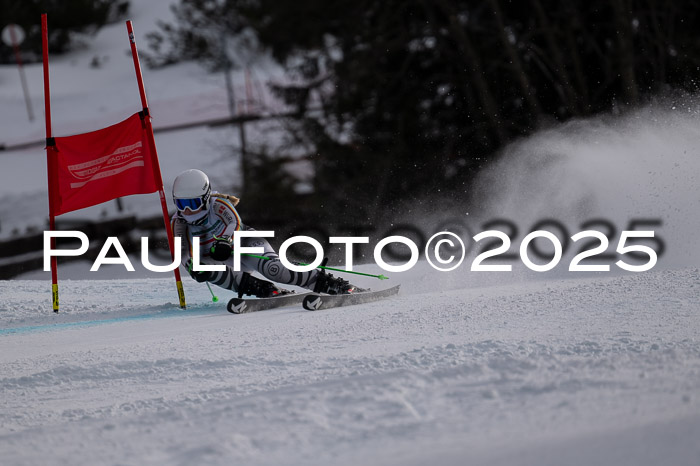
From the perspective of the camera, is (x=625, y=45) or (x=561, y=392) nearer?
(x=561, y=392)

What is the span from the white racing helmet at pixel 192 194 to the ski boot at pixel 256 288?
621 mm

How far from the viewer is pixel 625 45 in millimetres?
17219

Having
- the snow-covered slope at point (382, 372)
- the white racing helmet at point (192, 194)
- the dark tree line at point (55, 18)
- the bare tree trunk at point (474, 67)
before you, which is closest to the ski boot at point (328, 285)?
the snow-covered slope at point (382, 372)

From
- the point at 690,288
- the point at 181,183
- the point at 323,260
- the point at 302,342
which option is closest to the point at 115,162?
the point at 181,183

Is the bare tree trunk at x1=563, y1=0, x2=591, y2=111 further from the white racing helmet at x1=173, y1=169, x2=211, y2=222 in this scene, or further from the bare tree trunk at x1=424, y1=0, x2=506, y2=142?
the white racing helmet at x1=173, y1=169, x2=211, y2=222

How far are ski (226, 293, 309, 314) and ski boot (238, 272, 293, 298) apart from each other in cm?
9

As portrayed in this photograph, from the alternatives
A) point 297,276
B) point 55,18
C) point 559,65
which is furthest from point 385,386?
point 55,18

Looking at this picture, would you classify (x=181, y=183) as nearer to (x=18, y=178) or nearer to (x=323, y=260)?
(x=323, y=260)

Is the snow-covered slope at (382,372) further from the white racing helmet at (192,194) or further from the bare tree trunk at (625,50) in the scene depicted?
the bare tree trunk at (625,50)

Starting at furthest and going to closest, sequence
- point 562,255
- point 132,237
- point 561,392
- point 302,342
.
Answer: point 132,237, point 562,255, point 302,342, point 561,392

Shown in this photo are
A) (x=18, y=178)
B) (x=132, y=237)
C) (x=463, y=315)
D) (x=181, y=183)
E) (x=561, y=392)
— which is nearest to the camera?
(x=561, y=392)

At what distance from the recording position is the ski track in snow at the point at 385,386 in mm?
2994

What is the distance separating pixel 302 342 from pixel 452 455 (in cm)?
206

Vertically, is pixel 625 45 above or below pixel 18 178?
above
